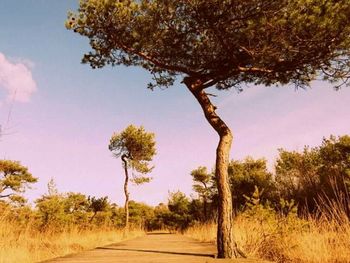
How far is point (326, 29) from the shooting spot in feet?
24.9

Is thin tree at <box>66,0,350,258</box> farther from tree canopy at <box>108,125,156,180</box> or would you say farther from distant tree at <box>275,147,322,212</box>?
tree canopy at <box>108,125,156,180</box>

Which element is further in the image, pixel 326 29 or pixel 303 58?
pixel 303 58

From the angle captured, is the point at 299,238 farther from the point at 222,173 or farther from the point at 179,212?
the point at 179,212

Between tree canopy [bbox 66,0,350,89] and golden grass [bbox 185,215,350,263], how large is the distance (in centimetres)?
379

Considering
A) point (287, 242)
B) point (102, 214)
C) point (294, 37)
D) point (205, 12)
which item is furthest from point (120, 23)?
point (102, 214)

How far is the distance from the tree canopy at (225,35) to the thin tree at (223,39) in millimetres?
21

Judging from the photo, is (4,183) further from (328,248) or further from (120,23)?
(328,248)

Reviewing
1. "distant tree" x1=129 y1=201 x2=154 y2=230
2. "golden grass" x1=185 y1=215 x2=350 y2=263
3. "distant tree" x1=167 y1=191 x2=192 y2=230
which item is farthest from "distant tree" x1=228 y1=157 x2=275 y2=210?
"distant tree" x1=129 y1=201 x2=154 y2=230

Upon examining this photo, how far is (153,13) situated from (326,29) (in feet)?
12.8

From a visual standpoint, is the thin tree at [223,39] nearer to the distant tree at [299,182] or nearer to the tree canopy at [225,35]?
the tree canopy at [225,35]

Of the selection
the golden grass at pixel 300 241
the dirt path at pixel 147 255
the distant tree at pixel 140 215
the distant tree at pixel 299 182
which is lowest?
the dirt path at pixel 147 255

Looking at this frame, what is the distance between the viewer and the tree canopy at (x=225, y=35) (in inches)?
296

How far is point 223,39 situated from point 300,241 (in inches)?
188

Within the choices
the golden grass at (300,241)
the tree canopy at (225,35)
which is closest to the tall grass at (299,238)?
the golden grass at (300,241)
